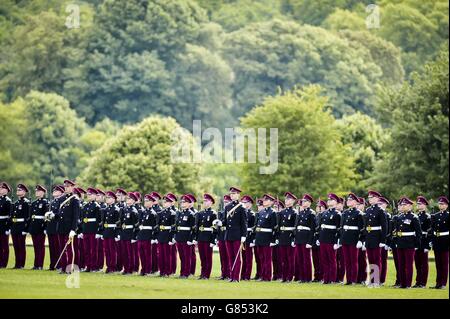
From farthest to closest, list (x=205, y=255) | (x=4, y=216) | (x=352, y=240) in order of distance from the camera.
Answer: (x=4, y=216) < (x=205, y=255) < (x=352, y=240)

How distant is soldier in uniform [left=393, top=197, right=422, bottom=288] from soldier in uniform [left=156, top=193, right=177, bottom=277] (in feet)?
19.7

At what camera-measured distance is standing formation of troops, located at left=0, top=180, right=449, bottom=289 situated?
2930 centimetres

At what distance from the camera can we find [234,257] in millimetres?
30656

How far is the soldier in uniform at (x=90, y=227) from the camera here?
32.2 m

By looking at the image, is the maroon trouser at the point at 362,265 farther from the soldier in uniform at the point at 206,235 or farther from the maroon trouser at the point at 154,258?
the maroon trouser at the point at 154,258

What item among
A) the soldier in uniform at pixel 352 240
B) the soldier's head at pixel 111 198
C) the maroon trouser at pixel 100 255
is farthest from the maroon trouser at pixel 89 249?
the soldier in uniform at pixel 352 240

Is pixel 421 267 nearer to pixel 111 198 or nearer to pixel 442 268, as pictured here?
pixel 442 268

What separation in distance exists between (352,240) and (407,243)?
133 cm

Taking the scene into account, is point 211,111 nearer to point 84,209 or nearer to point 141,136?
point 141,136

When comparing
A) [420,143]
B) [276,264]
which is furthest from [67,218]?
[420,143]

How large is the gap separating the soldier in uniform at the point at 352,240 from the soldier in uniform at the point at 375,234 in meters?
0.25

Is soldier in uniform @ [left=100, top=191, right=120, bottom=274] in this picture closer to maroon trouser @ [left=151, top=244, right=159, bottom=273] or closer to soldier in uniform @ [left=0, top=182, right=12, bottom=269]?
maroon trouser @ [left=151, top=244, right=159, bottom=273]

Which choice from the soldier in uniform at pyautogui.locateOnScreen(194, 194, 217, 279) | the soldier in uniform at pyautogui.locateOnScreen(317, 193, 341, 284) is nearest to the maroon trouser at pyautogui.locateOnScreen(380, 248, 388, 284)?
the soldier in uniform at pyautogui.locateOnScreen(317, 193, 341, 284)
